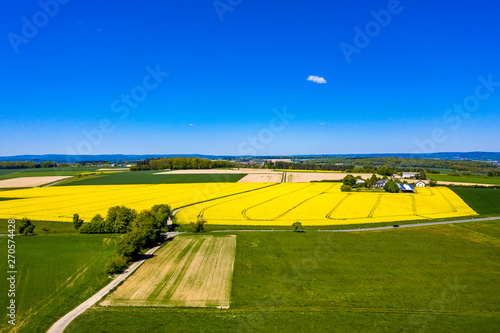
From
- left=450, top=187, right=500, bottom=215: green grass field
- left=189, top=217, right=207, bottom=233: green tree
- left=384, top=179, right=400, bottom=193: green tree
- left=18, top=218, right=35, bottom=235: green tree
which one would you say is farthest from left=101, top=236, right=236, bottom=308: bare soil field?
left=384, top=179, right=400, bottom=193: green tree

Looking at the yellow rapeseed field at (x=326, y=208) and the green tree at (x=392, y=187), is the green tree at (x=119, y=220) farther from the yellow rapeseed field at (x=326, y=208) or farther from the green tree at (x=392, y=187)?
the green tree at (x=392, y=187)

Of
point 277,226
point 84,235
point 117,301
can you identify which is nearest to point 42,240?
point 84,235

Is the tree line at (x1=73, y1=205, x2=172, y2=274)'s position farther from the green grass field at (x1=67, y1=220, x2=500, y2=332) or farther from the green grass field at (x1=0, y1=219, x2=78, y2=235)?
the green grass field at (x1=67, y1=220, x2=500, y2=332)

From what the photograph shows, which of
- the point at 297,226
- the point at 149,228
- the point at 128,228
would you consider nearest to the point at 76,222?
the point at 128,228

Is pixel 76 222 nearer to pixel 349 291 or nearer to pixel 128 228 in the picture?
pixel 128 228

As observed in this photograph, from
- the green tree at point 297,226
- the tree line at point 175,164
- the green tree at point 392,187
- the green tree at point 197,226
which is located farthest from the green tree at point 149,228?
the tree line at point 175,164

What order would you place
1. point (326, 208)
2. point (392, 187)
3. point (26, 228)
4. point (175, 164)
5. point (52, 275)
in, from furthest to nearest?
point (175, 164) < point (392, 187) < point (326, 208) < point (26, 228) < point (52, 275)
